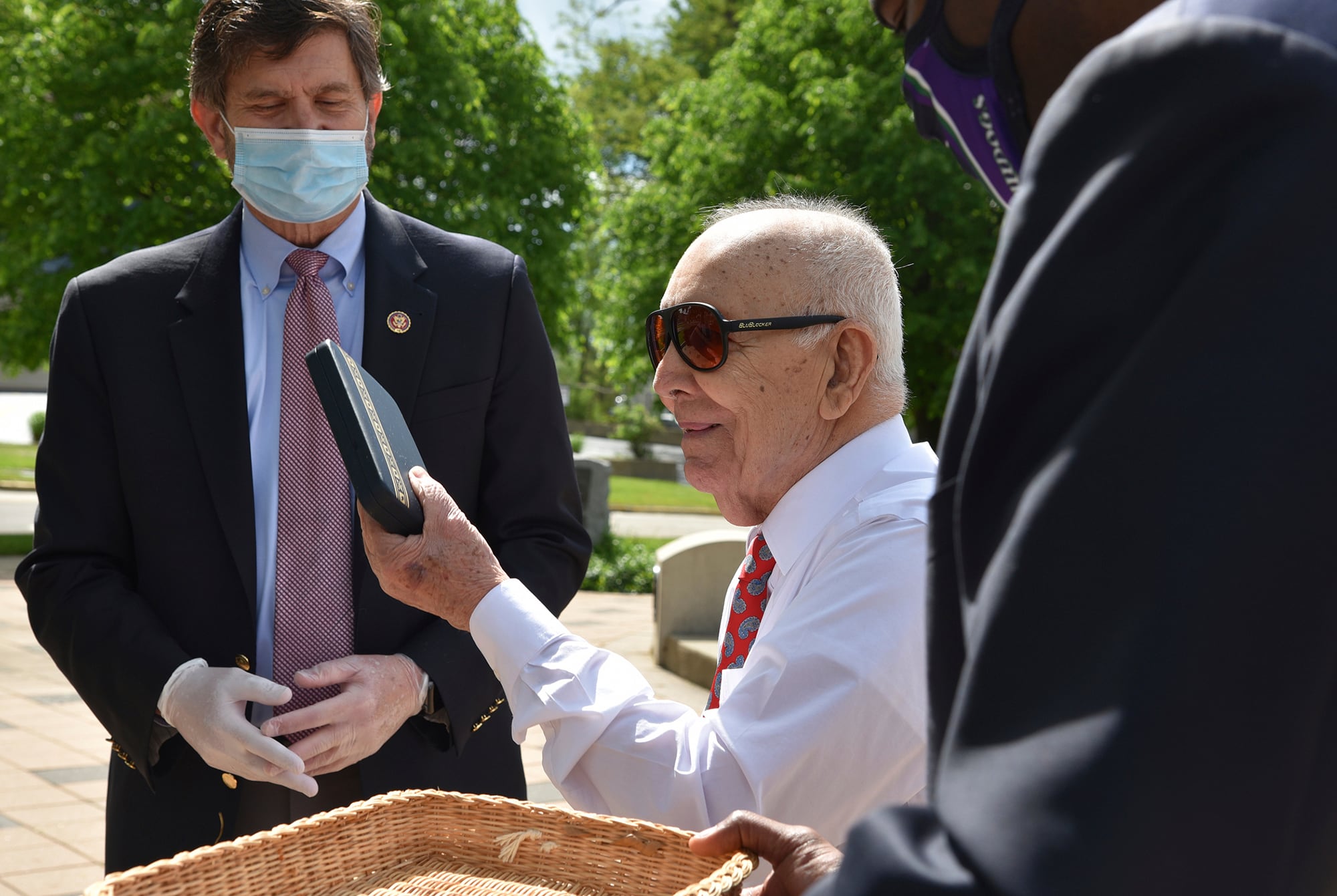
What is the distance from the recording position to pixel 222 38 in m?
2.31

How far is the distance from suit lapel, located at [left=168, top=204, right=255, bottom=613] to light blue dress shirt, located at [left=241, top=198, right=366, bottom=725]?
3 cm

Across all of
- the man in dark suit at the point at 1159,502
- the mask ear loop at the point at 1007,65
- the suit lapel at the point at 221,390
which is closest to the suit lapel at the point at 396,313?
the suit lapel at the point at 221,390

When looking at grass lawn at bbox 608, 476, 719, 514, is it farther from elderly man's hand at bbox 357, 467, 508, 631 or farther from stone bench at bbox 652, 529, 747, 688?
elderly man's hand at bbox 357, 467, 508, 631

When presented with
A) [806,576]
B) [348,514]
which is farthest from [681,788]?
[348,514]

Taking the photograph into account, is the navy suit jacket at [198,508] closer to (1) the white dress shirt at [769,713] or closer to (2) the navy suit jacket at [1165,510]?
(1) the white dress shirt at [769,713]

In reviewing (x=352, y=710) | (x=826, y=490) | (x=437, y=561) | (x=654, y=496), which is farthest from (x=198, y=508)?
(x=654, y=496)

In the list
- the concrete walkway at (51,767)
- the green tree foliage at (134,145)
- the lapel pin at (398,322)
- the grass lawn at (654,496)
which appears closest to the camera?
the lapel pin at (398,322)

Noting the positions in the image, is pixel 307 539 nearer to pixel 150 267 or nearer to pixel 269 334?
pixel 269 334

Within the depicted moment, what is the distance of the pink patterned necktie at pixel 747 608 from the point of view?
1988 mm

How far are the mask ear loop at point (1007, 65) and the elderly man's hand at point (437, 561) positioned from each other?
1062mm

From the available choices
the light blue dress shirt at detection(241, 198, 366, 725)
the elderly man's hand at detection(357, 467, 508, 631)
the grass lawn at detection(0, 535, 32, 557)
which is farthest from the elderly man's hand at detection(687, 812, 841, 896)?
the grass lawn at detection(0, 535, 32, 557)

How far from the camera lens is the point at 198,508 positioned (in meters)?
2.19

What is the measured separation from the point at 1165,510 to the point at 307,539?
6.15 feet

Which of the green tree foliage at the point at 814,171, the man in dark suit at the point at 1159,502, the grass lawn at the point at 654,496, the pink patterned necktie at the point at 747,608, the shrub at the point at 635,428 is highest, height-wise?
the man in dark suit at the point at 1159,502
